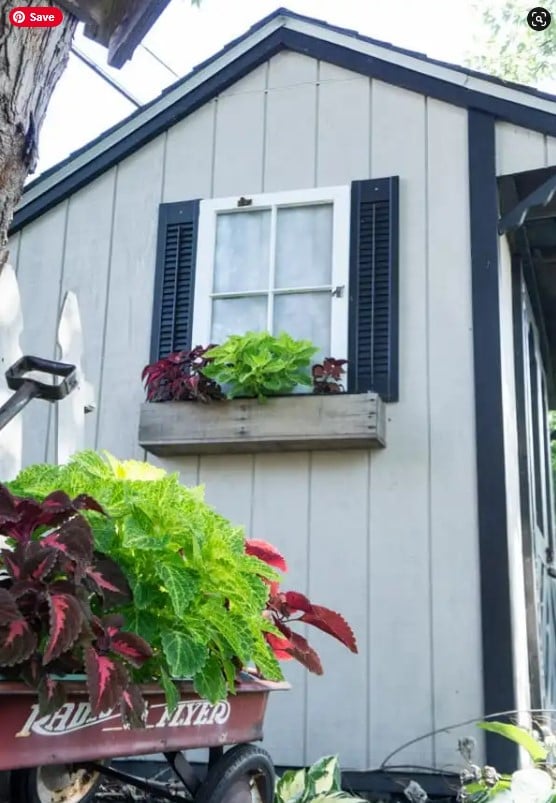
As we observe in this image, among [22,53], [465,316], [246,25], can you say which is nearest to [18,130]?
[22,53]

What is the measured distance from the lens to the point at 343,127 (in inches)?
176

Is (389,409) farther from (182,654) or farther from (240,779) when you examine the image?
(182,654)

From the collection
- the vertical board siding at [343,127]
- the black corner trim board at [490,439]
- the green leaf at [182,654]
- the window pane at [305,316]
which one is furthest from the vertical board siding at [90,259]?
the green leaf at [182,654]

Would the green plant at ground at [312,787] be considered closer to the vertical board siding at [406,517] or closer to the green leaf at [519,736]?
the green leaf at [519,736]

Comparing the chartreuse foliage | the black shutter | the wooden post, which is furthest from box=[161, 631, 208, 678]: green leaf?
the black shutter

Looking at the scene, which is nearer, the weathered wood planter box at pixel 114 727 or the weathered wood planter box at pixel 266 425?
the weathered wood planter box at pixel 114 727

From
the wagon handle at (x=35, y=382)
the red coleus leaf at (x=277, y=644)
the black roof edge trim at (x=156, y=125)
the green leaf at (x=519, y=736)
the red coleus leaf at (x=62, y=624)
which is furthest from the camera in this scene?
the black roof edge trim at (x=156, y=125)

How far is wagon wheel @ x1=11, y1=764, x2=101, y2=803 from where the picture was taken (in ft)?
6.15

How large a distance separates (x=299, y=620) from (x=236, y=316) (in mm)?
2566

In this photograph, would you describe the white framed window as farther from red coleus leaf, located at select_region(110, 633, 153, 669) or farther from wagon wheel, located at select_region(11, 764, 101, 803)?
red coleus leaf, located at select_region(110, 633, 153, 669)

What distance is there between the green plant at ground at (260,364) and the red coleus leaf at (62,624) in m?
2.52

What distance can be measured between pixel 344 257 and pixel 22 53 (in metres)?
2.71

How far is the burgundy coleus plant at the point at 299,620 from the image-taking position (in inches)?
74.6

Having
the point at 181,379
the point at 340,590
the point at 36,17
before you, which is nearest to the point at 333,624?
the point at 36,17
